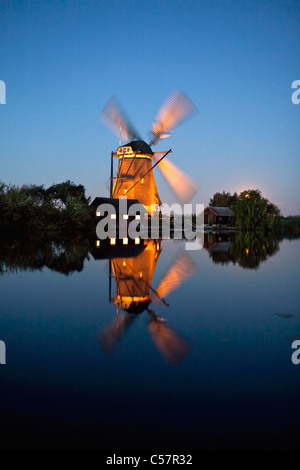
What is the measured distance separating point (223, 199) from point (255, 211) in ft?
84.5

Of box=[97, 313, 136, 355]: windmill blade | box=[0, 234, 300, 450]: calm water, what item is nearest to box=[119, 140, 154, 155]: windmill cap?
box=[0, 234, 300, 450]: calm water

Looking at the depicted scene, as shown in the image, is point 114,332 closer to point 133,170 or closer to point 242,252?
point 242,252

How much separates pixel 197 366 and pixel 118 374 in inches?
26.6

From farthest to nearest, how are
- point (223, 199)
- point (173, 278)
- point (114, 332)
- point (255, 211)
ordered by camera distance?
point (223, 199)
point (255, 211)
point (173, 278)
point (114, 332)

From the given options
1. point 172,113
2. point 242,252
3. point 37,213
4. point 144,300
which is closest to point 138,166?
point 172,113

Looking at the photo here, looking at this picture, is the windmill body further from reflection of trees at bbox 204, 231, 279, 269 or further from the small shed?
the small shed

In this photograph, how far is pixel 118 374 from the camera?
2.49 meters

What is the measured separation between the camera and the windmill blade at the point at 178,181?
30.3 m

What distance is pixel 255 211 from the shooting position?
40938 millimetres

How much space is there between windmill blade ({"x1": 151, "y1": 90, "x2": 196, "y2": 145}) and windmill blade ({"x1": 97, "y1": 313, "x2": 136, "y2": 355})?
2557cm

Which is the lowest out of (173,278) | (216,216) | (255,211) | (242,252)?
(173,278)

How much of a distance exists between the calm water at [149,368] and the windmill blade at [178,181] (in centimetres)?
2497
